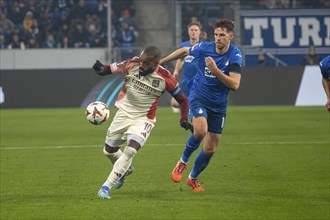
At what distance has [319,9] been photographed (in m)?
34.8

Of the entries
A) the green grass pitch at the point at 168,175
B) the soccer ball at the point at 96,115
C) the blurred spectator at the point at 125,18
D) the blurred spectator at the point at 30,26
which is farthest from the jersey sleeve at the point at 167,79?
the blurred spectator at the point at 125,18

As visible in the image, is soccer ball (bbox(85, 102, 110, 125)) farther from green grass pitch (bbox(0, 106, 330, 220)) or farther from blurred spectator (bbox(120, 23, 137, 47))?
blurred spectator (bbox(120, 23, 137, 47))

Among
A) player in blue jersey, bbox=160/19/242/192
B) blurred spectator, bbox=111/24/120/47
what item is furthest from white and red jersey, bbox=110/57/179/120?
blurred spectator, bbox=111/24/120/47

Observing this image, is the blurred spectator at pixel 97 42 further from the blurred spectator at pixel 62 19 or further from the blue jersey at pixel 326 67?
the blue jersey at pixel 326 67

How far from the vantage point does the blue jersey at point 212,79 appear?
1127 centimetres

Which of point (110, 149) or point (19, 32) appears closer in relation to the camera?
point (110, 149)

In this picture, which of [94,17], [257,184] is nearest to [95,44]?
[94,17]

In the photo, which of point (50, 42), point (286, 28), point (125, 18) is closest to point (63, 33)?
point (50, 42)

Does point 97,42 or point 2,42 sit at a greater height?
point 2,42

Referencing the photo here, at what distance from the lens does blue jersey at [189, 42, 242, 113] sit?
444 inches

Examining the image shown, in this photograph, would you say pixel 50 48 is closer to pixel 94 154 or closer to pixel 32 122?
pixel 32 122

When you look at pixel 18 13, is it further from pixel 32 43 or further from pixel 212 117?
pixel 212 117

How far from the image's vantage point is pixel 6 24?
3372cm

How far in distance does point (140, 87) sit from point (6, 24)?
24032mm
